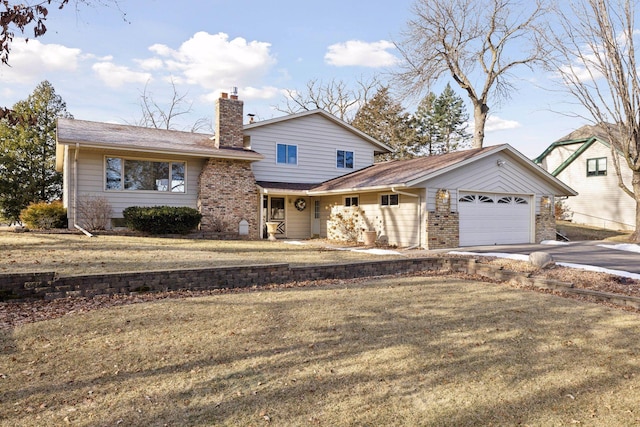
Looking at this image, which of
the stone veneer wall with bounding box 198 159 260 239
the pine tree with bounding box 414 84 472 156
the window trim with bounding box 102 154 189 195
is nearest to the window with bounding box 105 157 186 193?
the window trim with bounding box 102 154 189 195

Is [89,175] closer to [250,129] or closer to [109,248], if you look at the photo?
[109,248]

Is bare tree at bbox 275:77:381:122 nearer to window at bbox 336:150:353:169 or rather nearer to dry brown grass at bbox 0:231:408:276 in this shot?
window at bbox 336:150:353:169

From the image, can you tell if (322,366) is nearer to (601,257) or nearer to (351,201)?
(601,257)

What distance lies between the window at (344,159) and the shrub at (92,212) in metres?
10.4

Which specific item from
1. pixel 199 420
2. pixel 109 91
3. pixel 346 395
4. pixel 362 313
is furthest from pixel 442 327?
pixel 109 91

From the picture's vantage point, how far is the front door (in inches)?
740

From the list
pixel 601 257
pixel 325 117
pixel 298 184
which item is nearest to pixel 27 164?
pixel 298 184

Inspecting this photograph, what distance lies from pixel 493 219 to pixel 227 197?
10.2 meters

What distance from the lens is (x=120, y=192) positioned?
1526 centimetres

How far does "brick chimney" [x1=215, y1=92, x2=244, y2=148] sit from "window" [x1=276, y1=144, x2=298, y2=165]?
1.83 m

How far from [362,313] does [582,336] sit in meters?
2.66

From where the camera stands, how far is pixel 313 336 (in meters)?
4.84

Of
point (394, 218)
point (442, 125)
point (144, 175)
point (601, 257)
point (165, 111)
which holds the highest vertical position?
point (165, 111)

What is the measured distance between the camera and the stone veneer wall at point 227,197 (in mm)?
16281
